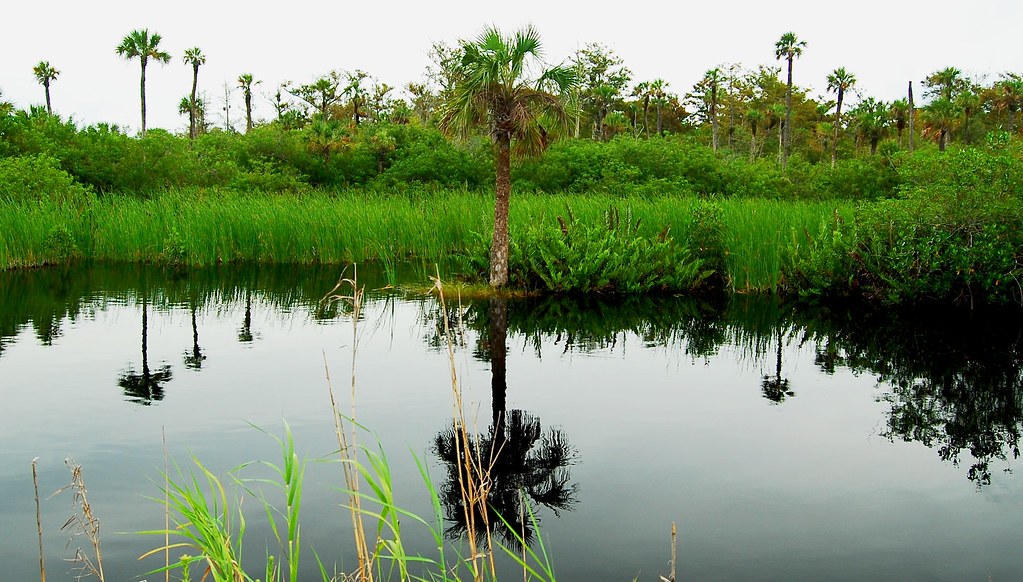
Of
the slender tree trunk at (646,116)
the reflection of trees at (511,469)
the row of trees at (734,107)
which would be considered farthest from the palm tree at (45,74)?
the reflection of trees at (511,469)

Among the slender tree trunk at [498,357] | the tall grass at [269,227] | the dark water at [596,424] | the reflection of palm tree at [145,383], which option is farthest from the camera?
the tall grass at [269,227]

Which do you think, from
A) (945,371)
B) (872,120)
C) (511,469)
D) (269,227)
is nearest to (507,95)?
(945,371)

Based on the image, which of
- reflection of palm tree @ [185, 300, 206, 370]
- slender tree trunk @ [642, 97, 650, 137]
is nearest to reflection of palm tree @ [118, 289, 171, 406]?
reflection of palm tree @ [185, 300, 206, 370]

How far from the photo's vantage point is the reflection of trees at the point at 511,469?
18.2ft

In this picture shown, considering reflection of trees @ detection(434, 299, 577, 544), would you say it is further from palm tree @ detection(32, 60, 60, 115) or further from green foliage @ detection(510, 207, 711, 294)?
palm tree @ detection(32, 60, 60, 115)

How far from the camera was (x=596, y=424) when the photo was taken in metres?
7.68

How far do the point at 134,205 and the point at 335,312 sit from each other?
12.2 m

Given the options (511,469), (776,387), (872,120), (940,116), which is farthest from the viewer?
(940,116)

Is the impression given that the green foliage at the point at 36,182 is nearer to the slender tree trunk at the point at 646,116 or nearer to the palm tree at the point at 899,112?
the slender tree trunk at the point at 646,116

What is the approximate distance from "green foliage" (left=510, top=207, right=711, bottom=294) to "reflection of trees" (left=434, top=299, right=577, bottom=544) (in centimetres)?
713

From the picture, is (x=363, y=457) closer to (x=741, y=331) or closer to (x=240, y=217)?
(x=741, y=331)

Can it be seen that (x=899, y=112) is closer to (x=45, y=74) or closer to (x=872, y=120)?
(x=872, y=120)

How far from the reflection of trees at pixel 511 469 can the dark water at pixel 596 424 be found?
3 cm

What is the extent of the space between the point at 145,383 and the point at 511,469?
15.0 ft
